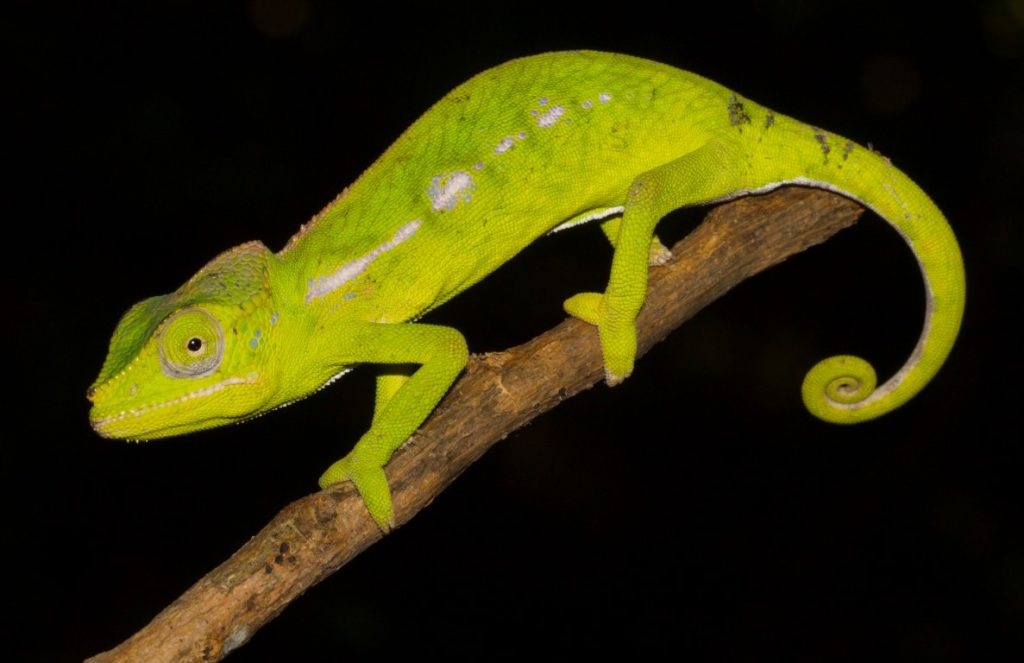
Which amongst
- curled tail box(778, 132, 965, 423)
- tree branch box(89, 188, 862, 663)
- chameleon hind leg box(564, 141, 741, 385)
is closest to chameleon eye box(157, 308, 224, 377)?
tree branch box(89, 188, 862, 663)

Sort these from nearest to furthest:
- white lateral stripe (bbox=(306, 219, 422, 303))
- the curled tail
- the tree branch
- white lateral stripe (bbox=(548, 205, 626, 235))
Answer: the tree branch
white lateral stripe (bbox=(306, 219, 422, 303))
the curled tail
white lateral stripe (bbox=(548, 205, 626, 235))

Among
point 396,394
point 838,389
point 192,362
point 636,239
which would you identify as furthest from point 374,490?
point 838,389

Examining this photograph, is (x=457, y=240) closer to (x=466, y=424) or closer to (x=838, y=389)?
(x=466, y=424)

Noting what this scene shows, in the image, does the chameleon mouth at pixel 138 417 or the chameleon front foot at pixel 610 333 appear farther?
the chameleon front foot at pixel 610 333

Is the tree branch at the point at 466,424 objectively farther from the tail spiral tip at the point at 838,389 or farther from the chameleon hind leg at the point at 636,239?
the tail spiral tip at the point at 838,389

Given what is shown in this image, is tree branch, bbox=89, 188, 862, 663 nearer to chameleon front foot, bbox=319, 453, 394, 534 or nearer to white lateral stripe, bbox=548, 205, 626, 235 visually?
chameleon front foot, bbox=319, 453, 394, 534

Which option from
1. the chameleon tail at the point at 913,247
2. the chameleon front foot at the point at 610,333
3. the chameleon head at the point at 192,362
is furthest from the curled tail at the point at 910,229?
the chameleon head at the point at 192,362
